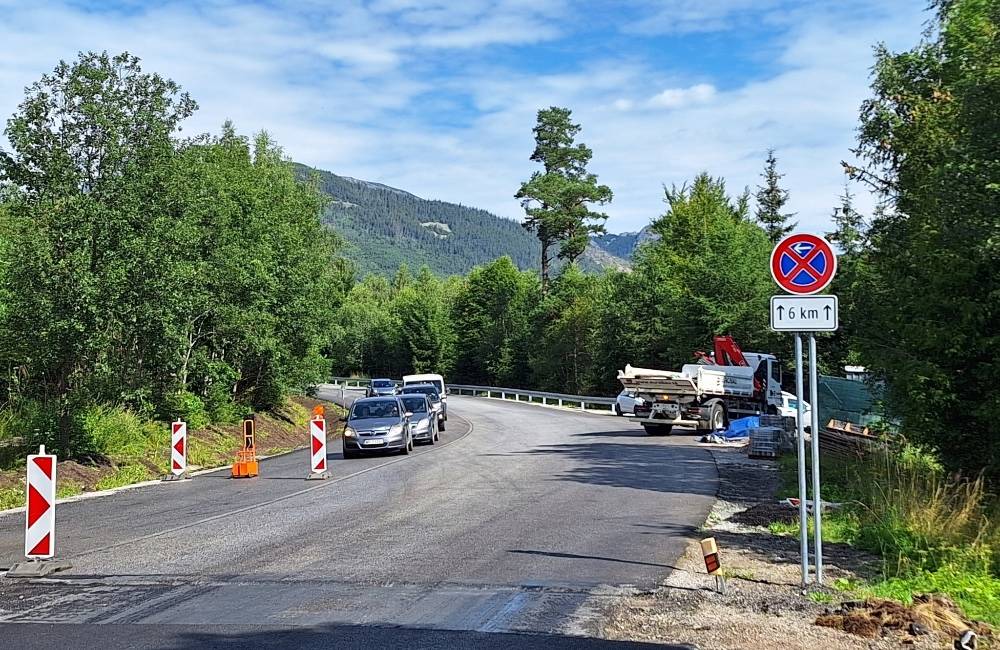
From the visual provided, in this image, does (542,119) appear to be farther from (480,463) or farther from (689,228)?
(480,463)

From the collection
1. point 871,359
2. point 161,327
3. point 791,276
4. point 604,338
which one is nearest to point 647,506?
point 871,359

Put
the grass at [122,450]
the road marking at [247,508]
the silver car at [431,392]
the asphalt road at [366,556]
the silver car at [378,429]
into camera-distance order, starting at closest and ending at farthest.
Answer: the asphalt road at [366,556]
the road marking at [247,508]
the grass at [122,450]
the silver car at [378,429]
the silver car at [431,392]

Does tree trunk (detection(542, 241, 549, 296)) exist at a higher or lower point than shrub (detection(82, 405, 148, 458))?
higher

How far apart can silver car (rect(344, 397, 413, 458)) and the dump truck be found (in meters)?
8.87

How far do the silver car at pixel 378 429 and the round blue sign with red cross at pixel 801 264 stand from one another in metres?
17.3

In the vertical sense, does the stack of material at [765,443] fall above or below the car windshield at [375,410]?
below

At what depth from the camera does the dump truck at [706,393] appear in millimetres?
31031

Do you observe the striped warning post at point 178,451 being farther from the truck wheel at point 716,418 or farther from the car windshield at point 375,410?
the truck wheel at point 716,418

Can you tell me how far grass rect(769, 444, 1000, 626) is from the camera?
8.21m

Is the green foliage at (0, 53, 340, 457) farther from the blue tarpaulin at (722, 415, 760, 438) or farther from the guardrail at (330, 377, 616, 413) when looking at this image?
the guardrail at (330, 377, 616, 413)

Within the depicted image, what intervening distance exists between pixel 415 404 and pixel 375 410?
135 inches

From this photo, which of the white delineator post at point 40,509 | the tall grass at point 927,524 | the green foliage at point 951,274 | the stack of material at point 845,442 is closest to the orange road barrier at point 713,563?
the tall grass at point 927,524

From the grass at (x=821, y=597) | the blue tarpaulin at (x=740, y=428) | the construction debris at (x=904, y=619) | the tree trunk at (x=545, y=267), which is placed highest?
the tree trunk at (x=545, y=267)

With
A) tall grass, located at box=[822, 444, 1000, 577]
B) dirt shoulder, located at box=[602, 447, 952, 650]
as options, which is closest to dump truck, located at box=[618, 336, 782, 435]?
tall grass, located at box=[822, 444, 1000, 577]
